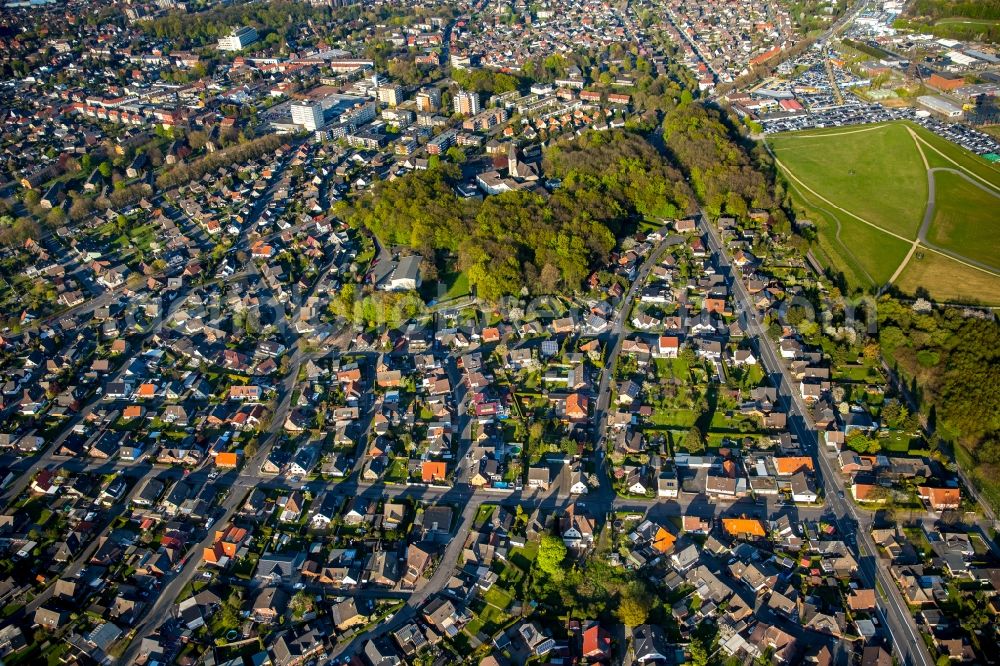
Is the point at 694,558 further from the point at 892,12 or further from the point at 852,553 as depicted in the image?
the point at 892,12

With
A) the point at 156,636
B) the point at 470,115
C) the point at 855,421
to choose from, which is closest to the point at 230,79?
the point at 470,115

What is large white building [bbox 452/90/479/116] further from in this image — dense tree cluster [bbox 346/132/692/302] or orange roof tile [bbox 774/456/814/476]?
orange roof tile [bbox 774/456/814/476]

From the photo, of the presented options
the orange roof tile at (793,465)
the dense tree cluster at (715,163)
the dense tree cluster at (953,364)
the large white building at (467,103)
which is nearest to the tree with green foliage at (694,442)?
the orange roof tile at (793,465)

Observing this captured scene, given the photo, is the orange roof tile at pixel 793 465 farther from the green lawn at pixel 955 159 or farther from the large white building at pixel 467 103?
the large white building at pixel 467 103

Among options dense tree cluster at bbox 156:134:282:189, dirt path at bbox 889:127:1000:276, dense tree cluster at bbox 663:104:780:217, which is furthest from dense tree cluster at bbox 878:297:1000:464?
dense tree cluster at bbox 156:134:282:189

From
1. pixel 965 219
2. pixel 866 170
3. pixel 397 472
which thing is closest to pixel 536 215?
pixel 397 472

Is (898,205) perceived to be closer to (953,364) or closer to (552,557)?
(953,364)

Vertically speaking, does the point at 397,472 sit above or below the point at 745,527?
below
